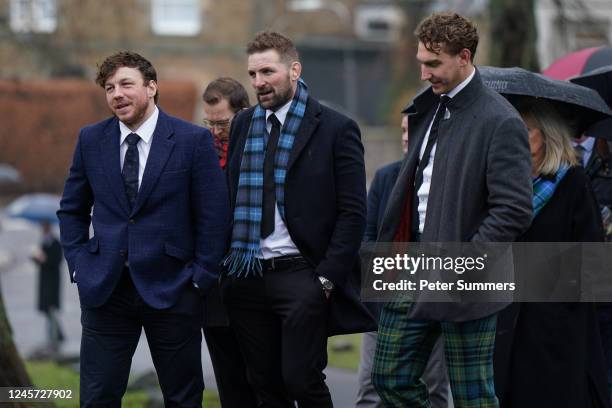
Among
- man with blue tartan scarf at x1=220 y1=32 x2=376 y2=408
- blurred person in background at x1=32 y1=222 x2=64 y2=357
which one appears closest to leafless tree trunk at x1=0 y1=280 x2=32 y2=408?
man with blue tartan scarf at x1=220 y1=32 x2=376 y2=408

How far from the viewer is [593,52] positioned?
7.96 meters

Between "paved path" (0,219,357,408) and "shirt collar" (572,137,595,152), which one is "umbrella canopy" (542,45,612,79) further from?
"paved path" (0,219,357,408)

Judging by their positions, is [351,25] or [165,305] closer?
[165,305]

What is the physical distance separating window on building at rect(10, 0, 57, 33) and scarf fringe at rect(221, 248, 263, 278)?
1269cm

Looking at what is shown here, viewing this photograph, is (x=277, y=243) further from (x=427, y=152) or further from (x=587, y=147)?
(x=587, y=147)

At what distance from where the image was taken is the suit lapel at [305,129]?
219 inches

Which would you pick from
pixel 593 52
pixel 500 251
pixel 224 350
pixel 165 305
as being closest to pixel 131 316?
pixel 165 305

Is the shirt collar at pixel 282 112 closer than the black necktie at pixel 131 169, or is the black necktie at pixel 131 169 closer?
the black necktie at pixel 131 169

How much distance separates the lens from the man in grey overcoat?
4.96 m

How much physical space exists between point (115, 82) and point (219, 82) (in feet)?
3.66

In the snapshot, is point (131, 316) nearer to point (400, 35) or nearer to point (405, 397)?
point (405, 397)

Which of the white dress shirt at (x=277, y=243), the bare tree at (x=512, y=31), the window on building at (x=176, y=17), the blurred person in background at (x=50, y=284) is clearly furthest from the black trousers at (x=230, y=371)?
the window on building at (x=176, y=17)

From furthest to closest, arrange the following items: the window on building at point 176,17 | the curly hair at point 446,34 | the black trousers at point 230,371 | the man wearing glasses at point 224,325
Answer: the window on building at point 176,17
the black trousers at point 230,371
the man wearing glasses at point 224,325
the curly hair at point 446,34

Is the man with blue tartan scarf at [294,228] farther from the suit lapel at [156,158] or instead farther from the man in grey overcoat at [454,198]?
the suit lapel at [156,158]
